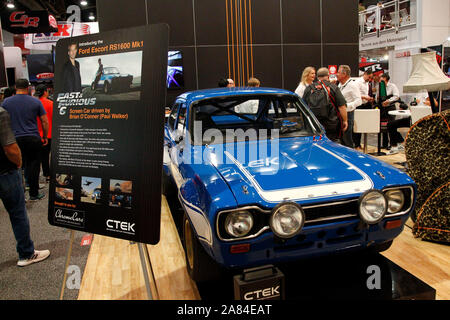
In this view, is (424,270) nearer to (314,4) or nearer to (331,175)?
(331,175)

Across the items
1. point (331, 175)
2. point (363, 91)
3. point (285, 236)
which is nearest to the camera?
point (285, 236)

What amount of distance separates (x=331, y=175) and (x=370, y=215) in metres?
0.36

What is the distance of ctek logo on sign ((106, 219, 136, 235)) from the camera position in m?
2.24

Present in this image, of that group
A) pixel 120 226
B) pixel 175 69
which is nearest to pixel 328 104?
pixel 120 226

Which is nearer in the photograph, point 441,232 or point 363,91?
point 441,232

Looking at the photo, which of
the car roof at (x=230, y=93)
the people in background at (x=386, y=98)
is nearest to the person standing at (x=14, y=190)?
the car roof at (x=230, y=93)

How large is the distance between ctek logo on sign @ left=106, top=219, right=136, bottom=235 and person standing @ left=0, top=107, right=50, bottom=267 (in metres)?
1.35

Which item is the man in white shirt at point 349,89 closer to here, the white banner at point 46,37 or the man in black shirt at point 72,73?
the man in black shirt at point 72,73

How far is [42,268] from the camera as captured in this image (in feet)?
10.9

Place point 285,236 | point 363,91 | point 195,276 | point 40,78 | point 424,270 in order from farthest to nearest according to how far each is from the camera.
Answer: point 40,78
point 363,91
point 424,270
point 195,276
point 285,236

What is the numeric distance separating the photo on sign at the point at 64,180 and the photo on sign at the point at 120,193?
14.8 inches

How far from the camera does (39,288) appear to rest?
2934mm

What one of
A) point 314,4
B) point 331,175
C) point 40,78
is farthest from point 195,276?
point 40,78

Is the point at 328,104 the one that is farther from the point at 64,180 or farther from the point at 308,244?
the point at 64,180
